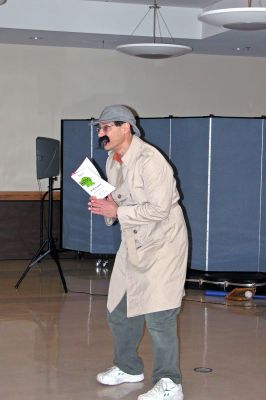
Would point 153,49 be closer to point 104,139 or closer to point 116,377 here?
point 104,139

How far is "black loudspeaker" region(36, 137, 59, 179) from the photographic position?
7934 millimetres

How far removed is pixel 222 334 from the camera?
6.15 metres

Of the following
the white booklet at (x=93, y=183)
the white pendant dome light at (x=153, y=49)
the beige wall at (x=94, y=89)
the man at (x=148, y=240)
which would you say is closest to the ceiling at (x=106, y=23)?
the beige wall at (x=94, y=89)

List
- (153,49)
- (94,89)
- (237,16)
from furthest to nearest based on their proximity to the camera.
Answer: (94,89), (153,49), (237,16)

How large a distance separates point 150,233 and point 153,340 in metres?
0.56

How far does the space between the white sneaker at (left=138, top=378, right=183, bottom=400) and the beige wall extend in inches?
257

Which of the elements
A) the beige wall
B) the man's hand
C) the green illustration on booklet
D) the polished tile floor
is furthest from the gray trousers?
the beige wall

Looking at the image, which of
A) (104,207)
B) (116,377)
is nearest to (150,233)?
(104,207)

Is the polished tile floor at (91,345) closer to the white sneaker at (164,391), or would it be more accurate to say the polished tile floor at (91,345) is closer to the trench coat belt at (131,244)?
the white sneaker at (164,391)

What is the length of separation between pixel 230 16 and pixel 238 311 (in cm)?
252

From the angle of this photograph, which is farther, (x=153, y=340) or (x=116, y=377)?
(x=116, y=377)

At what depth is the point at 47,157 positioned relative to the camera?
26.2ft

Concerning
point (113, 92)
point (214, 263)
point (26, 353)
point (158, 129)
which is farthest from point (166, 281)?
point (113, 92)

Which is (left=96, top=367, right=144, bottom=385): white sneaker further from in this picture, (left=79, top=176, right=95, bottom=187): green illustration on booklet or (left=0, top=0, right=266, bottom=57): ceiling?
(left=0, top=0, right=266, bottom=57): ceiling
